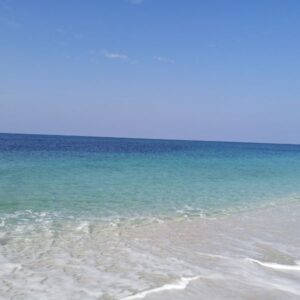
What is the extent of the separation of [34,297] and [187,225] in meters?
5.93

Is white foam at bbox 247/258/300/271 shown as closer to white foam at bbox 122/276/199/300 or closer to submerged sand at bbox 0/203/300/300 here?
submerged sand at bbox 0/203/300/300

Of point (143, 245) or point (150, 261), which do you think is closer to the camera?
point (150, 261)

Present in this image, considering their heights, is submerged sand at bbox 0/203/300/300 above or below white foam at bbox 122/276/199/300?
below

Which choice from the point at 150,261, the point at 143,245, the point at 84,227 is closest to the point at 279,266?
the point at 150,261

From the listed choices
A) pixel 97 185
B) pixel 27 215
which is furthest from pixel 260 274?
pixel 97 185

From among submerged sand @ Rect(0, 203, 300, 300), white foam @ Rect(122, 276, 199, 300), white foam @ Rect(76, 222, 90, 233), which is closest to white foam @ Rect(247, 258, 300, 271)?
submerged sand @ Rect(0, 203, 300, 300)

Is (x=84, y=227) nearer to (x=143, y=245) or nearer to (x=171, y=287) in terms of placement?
(x=143, y=245)

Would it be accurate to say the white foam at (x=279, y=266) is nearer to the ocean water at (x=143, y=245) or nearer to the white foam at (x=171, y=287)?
the ocean water at (x=143, y=245)

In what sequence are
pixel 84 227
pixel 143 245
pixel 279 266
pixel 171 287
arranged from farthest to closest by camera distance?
1. pixel 84 227
2. pixel 143 245
3. pixel 279 266
4. pixel 171 287

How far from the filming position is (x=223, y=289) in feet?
19.2

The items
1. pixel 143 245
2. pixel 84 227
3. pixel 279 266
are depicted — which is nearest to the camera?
pixel 279 266

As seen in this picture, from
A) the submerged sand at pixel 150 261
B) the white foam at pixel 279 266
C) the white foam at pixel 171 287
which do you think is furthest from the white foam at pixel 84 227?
the white foam at pixel 279 266

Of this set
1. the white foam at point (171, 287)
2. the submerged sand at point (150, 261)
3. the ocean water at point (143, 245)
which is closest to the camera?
the white foam at point (171, 287)

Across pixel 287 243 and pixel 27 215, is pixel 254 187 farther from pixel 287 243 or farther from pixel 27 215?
pixel 27 215
